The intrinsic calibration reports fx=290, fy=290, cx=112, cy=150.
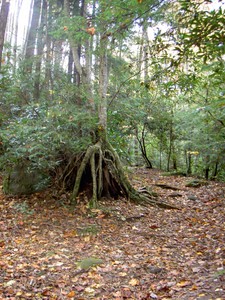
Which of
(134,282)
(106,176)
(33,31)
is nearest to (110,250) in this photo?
(134,282)

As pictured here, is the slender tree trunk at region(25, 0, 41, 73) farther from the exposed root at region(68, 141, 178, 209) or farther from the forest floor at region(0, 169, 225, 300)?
the forest floor at region(0, 169, 225, 300)

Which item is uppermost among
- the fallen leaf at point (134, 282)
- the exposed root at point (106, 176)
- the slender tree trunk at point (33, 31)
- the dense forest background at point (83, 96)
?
the slender tree trunk at point (33, 31)

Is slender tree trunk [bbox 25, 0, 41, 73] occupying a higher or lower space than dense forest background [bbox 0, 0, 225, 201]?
higher

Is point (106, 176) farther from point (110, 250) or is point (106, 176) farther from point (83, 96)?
point (110, 250)

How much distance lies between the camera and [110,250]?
5.21 metres

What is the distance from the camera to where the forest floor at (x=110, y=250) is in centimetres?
377

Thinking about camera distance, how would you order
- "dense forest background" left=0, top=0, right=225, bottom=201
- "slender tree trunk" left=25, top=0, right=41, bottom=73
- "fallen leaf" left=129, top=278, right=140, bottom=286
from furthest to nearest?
1. "slender tree trunk" left=25, top=0, right=41, bottom=73
2. "dense forest background" left=0, top=0, right=225, bottom=201
3. "fallen leaf" left=129, top=278, right=140, bottom=286

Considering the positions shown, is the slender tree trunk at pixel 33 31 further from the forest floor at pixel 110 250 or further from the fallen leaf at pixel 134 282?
the fallen leaf at pixel 134 282

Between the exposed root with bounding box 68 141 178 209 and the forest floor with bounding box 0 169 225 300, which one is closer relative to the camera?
the forest floor with bounding box 0 169 225 300

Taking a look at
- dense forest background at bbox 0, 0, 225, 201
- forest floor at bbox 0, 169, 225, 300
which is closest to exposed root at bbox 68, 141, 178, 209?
dense forest background at bbox 0, 0, 225, 201

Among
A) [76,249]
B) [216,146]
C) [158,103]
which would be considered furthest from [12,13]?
[76,249]

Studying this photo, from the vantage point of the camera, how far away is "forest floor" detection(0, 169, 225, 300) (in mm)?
A: 3766

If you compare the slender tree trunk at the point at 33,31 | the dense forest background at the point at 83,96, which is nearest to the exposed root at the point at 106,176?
the dense forest background at the point at 83,96

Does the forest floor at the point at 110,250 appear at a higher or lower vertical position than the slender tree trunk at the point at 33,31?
lower
